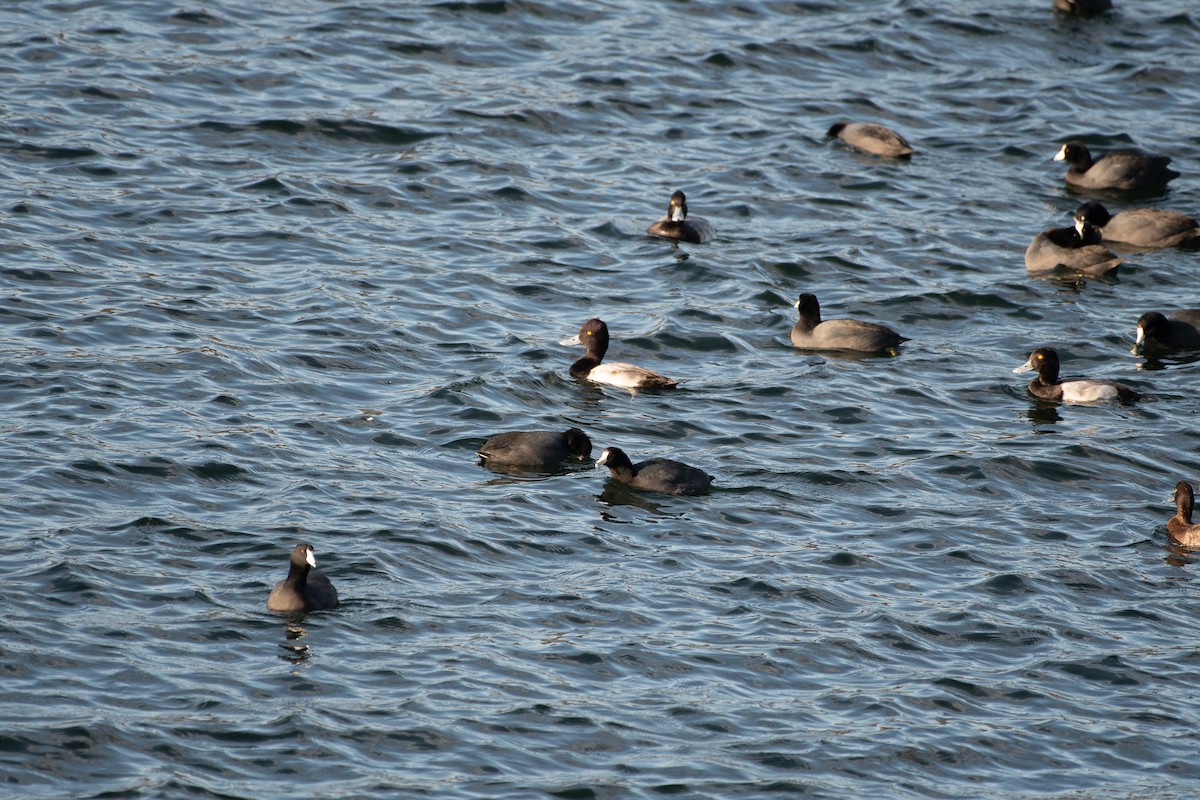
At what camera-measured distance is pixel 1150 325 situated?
57.7 feet

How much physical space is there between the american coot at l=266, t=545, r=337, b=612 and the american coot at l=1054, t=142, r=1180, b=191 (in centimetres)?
1495

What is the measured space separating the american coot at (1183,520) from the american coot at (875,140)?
10.0 m

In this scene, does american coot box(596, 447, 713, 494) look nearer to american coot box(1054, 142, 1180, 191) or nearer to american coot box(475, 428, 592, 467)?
american coot box(475, 428, 592, 467)

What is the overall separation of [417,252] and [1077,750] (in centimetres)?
1088

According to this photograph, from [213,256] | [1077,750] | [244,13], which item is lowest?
[1077,750]

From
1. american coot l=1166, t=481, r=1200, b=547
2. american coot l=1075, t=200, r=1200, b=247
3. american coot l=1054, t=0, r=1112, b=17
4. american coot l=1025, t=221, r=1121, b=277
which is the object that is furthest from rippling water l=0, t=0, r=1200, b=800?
american coot l=1054, t=0, r=1112, b=17

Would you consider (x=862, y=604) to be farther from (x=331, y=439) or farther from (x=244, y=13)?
(x=244, y=13)

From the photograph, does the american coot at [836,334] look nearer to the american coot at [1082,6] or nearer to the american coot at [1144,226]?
the american coot at [1144,226]

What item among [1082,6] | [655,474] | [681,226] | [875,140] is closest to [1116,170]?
[875,140]

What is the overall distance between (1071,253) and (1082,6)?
1004 cm

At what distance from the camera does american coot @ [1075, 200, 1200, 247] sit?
20875mm

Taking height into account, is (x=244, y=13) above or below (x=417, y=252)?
above

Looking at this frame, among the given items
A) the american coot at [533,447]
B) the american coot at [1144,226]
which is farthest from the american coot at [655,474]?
the american coot at [1144,226]

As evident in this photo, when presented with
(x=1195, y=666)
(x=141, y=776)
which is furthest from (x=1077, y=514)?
(x=141, y=776)
